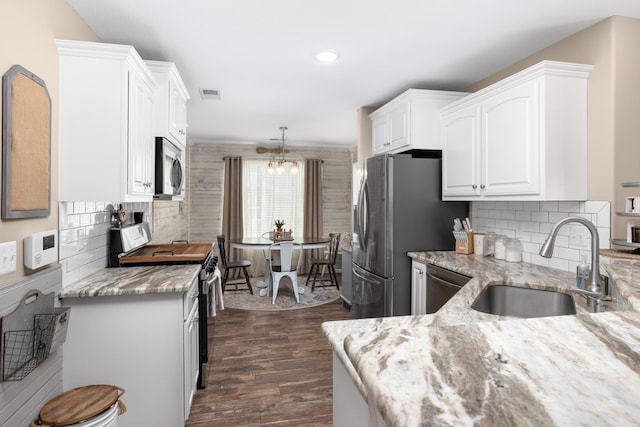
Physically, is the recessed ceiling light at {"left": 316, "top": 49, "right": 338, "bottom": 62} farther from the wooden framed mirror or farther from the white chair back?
the white chair back

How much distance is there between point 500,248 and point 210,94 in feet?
9.87

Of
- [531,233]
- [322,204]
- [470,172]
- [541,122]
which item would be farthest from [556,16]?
[322,204]

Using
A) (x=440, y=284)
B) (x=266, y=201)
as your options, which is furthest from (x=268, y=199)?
(x=440, y=284)

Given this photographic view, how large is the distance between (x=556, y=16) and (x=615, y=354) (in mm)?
2189

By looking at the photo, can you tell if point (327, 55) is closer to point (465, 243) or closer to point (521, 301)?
point (465, 243)

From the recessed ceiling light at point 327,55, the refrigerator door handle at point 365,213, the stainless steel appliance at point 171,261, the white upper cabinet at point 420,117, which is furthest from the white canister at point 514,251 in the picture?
the stainless steel appliance at point 171,261

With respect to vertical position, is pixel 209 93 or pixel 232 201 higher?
pixel 209 93

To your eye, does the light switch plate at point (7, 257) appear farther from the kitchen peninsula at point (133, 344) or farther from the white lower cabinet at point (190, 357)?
the white lower cabinet at point (190, 357)

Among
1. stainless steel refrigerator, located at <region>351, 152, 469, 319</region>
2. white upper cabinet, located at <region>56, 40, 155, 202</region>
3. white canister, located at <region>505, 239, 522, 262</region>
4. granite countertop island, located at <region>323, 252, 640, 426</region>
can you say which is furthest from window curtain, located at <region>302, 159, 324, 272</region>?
granite countertop island, located at <region>323, 252, 640, 426</region>

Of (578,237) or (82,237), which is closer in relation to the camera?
(82,237)

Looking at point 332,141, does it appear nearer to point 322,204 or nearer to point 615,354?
point 322,204

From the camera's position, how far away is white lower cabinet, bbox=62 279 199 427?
1938 millimetres

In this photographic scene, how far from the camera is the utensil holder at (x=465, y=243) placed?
308 cm

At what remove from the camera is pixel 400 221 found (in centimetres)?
318
